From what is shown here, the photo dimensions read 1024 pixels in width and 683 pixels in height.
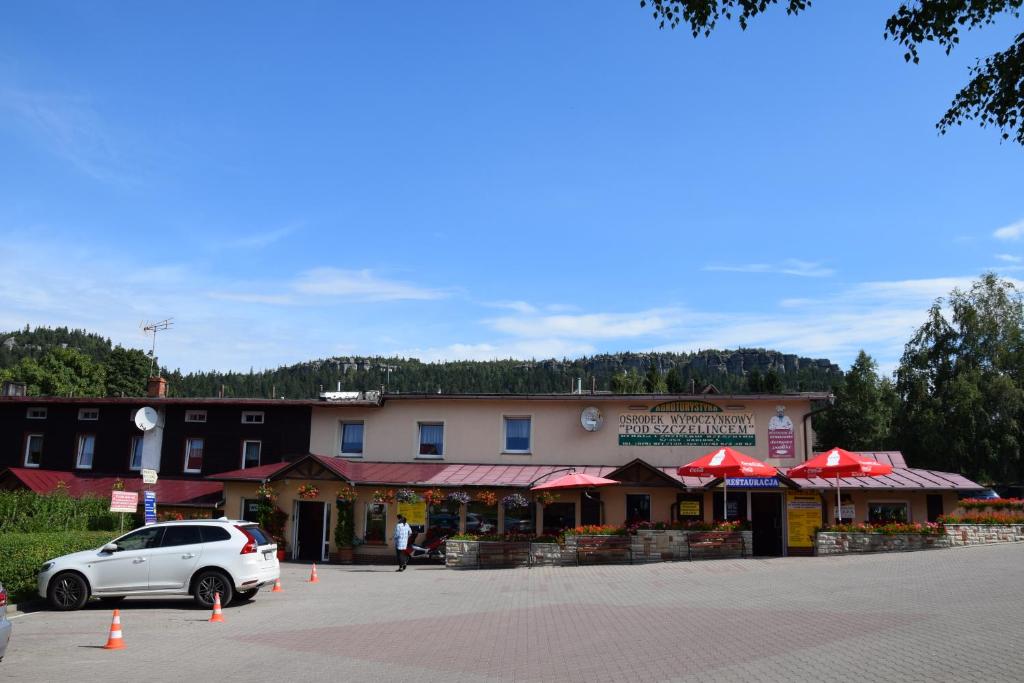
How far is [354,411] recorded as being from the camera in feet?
100

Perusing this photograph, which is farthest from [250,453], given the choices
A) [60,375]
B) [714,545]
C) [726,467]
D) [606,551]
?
[60,375]

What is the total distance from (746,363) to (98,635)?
190 metres

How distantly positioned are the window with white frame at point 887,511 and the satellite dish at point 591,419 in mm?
9392

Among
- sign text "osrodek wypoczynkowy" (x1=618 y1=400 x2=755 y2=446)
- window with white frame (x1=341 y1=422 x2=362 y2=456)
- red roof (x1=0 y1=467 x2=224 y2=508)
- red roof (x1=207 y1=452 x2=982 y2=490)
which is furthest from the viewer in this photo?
window with white frame (x1=341 y1=422 x2=362 y2=456)

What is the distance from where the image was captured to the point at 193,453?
31891 millimetres

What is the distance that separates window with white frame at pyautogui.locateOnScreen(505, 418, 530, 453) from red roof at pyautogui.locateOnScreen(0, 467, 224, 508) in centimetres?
1074

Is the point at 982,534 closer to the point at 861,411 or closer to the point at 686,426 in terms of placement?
the point at 686,426

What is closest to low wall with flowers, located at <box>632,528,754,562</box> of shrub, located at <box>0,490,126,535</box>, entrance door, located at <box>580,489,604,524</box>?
entrance door, located at <box>580,489,604,524</box>

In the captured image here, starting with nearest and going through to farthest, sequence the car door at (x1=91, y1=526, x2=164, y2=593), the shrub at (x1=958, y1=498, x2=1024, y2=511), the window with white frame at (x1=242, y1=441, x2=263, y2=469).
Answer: the car door at (x1=91, y1=526, x2=164, y2=593) → the shrub at (x1=958, y1=498, x2=1024, y2=511) → the window with white frame at (x1=242, y1=441, x2=263, y2=469)

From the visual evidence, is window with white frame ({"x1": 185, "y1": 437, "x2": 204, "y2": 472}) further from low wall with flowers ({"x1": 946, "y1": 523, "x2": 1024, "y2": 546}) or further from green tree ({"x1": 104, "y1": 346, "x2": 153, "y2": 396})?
green tree ({"x1": 104, "y1": 346, "x2": 153, "y2": 396})

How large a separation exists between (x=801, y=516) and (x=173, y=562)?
1985 centimetres

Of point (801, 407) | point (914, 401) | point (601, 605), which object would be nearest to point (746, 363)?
point (914, 401)

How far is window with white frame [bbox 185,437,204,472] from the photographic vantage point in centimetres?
3170

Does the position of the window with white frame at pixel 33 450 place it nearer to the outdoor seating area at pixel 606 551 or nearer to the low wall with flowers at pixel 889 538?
the outdoor seating area at pixel 606 551
